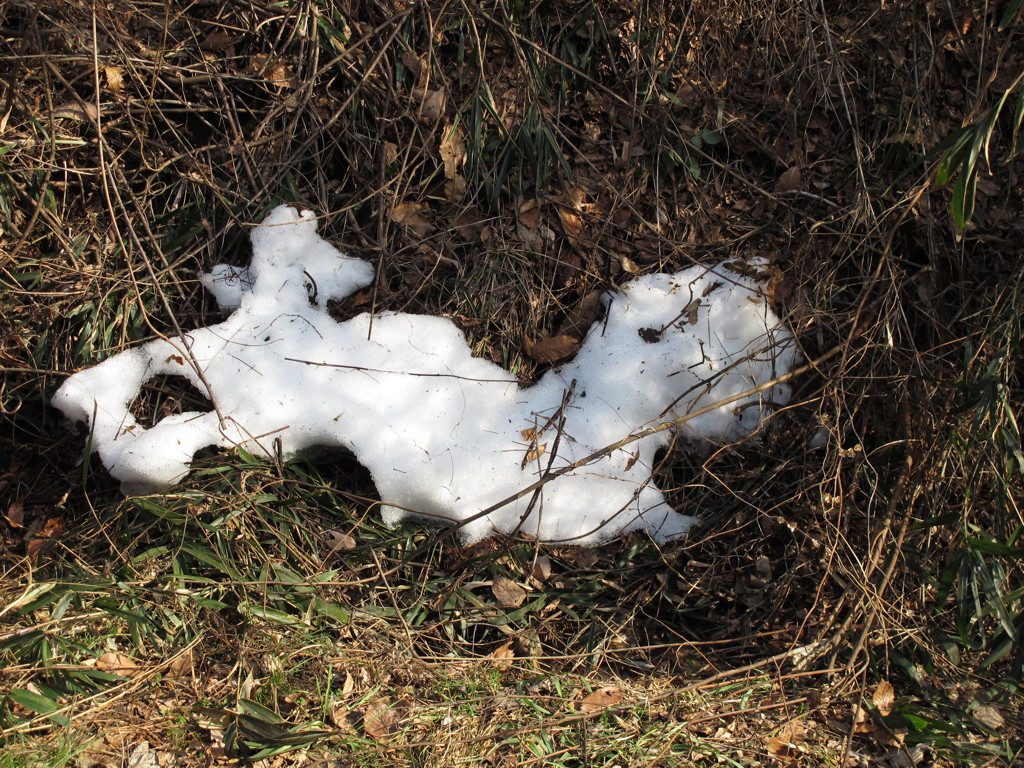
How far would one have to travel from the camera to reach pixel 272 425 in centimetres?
227

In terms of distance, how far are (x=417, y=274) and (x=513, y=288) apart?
0.33 m

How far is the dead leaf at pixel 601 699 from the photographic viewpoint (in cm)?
196

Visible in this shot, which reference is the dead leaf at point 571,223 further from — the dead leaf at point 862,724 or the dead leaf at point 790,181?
the dead leaf at point 862,724

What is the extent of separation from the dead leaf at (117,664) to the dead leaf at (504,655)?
0.93m

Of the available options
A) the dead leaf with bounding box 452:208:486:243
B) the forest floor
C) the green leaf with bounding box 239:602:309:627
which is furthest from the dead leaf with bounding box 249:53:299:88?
the green leaf with bounding box 239:602:309:627

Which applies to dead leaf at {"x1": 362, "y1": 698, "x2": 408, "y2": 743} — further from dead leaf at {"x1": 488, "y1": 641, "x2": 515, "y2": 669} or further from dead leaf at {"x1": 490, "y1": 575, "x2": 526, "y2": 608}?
dead leaf at {"x1": 490, "y1": 575, "x2": 526, "y2": 608}

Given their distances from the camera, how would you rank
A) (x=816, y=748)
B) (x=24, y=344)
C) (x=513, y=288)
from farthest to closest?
(x=513, y=288) → (x=24, y=344) → (x=816, y=748)

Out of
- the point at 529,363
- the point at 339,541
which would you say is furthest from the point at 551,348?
the point at 339,541

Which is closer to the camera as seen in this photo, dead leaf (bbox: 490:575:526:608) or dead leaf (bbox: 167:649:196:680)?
dead leaf (bbox: 167:649:196:680)

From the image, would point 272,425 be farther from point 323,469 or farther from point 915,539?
point 915,539

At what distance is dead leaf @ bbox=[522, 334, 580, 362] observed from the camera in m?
2.45

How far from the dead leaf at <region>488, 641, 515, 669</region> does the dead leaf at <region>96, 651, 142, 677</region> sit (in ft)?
3.06

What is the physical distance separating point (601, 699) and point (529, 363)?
3.46ft

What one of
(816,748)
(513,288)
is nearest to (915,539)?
(816,748)
